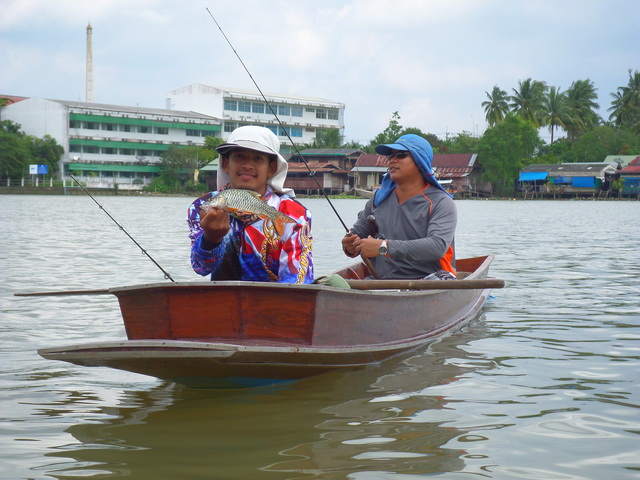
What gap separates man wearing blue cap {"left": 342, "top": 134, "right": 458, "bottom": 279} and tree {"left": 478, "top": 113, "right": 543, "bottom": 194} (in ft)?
184

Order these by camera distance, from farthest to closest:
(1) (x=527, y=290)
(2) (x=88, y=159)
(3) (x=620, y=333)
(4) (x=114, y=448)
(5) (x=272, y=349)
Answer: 1. (2) (x=88, y=159)
2. (1) (x=527, y=290)
3. (3) (x=620, y=333)
4. (5) (x=272, y=349)
5. (4) (x=114, y=448)

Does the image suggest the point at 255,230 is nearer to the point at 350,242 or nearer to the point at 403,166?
the point at 350,242

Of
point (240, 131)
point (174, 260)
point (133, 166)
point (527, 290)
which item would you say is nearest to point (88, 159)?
point (133, 166)

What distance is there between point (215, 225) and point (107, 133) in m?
59.2

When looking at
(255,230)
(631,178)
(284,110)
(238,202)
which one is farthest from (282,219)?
(284,110)

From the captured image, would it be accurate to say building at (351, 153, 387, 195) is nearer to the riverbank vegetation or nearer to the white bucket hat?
the riverbank vegetation

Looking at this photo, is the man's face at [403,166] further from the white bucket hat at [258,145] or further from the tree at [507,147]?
the tree at [507,147]

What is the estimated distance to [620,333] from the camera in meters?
6.16

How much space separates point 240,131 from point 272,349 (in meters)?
1.09

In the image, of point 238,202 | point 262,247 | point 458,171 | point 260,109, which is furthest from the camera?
point 260,109

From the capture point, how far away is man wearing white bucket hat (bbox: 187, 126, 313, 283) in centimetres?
383

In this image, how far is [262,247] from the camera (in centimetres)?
399

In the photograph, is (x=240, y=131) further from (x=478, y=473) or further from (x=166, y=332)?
(x=478, y=473)

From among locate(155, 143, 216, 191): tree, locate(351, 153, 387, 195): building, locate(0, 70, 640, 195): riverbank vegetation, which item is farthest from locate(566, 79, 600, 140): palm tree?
locate(155, 143, 216, 191): tree
